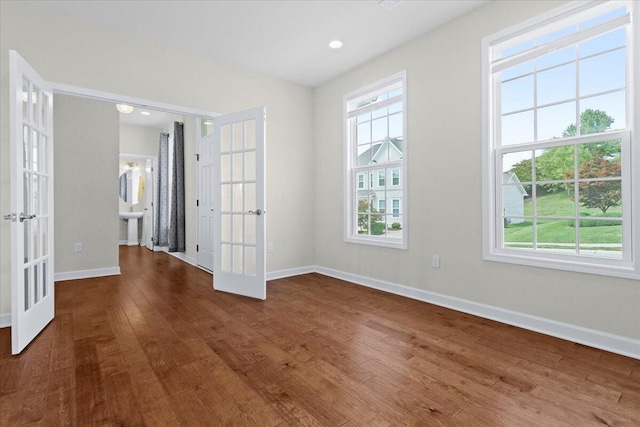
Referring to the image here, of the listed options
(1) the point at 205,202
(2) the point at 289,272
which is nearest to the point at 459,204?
(2) the point at 289,272

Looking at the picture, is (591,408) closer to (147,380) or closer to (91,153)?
(147,380)

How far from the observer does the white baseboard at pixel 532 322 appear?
2129mm

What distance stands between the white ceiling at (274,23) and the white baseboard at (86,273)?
10.7ft

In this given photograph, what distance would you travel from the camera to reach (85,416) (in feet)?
4.87

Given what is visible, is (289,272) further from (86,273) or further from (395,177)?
(86,273)

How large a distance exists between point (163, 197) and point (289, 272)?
382 cm

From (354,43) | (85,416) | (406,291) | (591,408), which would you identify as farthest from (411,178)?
(85,416)

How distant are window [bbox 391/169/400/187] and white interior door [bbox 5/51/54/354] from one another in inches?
131

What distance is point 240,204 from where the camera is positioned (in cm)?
366

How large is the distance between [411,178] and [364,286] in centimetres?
146

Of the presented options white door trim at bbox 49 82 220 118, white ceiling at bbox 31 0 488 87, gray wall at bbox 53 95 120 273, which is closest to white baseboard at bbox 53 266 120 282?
gray wall at bbox 53 95 120 273

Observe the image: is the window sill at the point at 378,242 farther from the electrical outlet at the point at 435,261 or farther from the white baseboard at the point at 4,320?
the white baseboard at the point at 4,320

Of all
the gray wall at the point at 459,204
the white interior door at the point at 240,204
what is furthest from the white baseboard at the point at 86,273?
the gray wall at the point at 459,204

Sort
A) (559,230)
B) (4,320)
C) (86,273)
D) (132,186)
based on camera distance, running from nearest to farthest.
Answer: (559,230)
(4,320)
(86,273)
(132,186)
